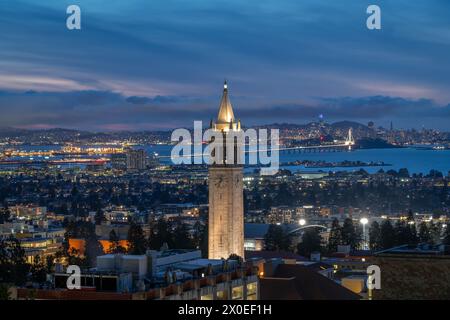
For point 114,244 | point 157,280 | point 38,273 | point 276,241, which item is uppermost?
point 157,280

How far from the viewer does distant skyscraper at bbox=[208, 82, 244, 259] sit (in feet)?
153

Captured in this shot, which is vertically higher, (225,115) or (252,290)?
(225,115)

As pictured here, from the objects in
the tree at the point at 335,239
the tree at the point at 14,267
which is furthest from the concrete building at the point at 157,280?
the tree at the point at 335,239

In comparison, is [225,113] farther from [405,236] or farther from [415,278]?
[415,278]

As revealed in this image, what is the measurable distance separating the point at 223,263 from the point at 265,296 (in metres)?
4.86

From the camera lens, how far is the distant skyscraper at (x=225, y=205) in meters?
46.8

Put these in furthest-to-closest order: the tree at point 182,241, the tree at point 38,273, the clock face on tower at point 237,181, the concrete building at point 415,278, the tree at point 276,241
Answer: the tree at point 276,241, the tree at point 182,241, the tree at point 38,273, the clock face on tower at point 237,181, the concrete building at point 415,278

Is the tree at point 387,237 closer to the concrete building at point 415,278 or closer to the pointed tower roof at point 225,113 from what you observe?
the pointed tower roof at point 225,113

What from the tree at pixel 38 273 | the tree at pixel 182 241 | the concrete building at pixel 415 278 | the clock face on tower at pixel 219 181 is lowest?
the tree at pixel 38 273

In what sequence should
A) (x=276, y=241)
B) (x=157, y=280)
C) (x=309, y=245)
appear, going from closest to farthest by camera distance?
1. (x=157, y=280)
2. (x=309, y=245)
3. (x=276, y=241)

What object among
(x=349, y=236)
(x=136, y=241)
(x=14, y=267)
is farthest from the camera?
(x=349, y=236)

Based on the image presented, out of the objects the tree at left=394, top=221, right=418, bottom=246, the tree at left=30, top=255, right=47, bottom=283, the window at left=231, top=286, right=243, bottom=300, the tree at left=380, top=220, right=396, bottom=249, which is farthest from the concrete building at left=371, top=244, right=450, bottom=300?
the tree at left=380, top=220, right=396, bottom=249

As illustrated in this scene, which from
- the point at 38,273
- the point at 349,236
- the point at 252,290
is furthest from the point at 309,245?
the point at 252,290

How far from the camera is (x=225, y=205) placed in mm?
47219
